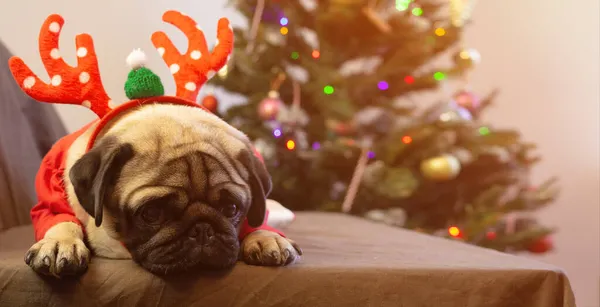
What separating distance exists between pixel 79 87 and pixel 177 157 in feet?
1.31

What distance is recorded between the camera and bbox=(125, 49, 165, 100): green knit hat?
1391 millimetres

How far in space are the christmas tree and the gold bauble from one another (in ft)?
0.05

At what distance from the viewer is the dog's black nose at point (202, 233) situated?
112 cm

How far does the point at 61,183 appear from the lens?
1401 mm

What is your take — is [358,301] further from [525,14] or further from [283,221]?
[525,14]

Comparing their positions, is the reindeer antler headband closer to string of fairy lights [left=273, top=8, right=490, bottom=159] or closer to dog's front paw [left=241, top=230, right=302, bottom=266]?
dog's front paw [left=241, top=230, right=302, bottom=266]

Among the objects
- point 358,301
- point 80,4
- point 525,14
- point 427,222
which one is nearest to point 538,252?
point 427,222

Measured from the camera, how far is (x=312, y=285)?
1.12 m

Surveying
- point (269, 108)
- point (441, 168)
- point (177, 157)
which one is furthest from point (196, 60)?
point (441, 168)

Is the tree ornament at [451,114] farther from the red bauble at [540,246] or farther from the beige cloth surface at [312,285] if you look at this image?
the beige cloth surface at [312,285]

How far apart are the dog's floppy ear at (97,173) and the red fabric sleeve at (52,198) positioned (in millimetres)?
169

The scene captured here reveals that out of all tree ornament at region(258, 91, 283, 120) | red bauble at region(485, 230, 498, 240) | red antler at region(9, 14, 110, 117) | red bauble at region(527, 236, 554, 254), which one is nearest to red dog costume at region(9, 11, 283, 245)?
red antler at region(9, 14, 110, 117)

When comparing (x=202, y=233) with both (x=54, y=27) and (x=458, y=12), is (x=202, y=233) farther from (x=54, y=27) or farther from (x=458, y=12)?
(x=458, y=12)

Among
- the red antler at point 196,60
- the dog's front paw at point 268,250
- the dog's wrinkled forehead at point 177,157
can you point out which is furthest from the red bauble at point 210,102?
the dog's front paw at point 268,250
